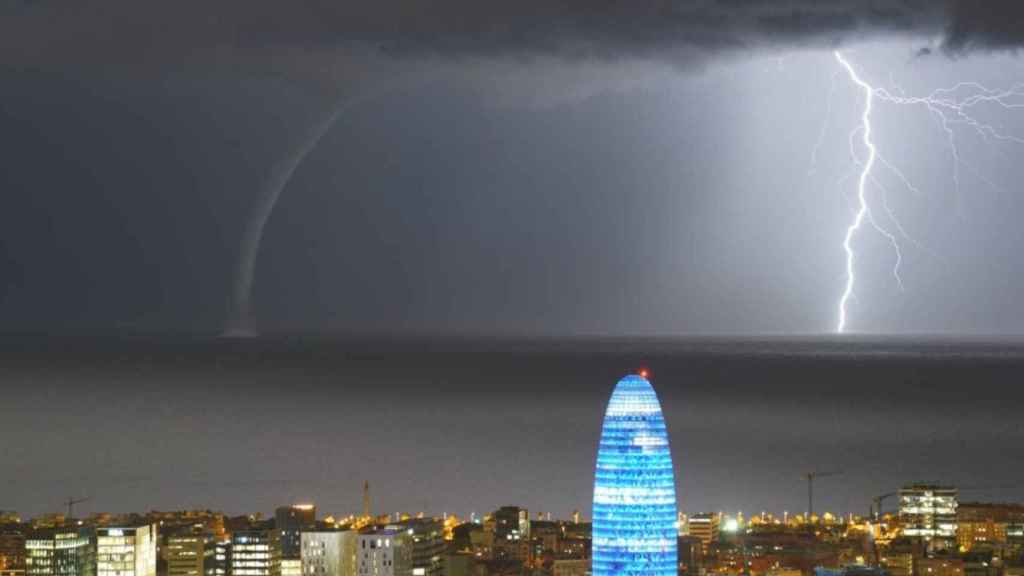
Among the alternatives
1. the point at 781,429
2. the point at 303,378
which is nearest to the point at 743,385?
the point at 303,378

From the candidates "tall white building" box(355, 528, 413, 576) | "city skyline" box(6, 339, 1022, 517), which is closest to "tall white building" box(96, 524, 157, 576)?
"tall white building" box(355, 528, 413, 576)

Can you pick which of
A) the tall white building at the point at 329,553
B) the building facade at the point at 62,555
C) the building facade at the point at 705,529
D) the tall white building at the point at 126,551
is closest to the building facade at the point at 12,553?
the building facade at the point at 62,555

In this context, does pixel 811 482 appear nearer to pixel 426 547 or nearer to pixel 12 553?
pixel 426 547

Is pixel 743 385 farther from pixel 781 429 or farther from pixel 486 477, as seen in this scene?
pixel 486 477

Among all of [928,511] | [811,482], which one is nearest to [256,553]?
[928,511]

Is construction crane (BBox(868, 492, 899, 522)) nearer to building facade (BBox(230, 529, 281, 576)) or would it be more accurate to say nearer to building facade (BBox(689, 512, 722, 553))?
building facade (BBox(689, 512, 722, 553))

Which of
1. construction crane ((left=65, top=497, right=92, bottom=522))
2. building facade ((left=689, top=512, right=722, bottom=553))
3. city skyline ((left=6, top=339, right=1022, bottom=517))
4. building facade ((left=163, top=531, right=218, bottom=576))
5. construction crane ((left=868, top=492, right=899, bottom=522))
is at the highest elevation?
city skyline ((left=6, top=339, right=1022, bottom=517))
